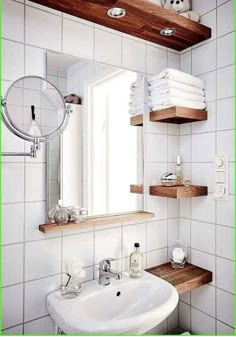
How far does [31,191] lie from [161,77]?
2.91 feet

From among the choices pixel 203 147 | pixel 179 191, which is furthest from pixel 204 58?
pixel 179 191

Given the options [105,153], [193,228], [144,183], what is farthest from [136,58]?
[193,228]

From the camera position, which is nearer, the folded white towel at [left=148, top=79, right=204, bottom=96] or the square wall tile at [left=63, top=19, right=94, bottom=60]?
the square wall tile at [left=63, top=19, right=94, bottom=60]

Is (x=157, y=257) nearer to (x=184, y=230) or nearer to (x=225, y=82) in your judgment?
(x=184, y=230)

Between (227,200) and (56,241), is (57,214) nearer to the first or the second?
(56,241)

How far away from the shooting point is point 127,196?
1444mm

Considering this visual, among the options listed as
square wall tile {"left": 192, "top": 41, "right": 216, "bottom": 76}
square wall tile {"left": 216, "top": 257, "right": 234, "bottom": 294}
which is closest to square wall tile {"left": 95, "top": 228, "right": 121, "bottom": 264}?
square wall tile {"left": 216, "top": 257, "right": 234, "bottom": 294}

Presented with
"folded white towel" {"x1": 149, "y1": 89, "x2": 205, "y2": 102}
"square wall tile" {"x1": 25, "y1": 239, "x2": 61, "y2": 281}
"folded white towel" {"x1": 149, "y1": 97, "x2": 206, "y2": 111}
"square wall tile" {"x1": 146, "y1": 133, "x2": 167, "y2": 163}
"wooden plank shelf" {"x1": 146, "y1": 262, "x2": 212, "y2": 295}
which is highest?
"folded white towel" {"x1": 149, "y1": 89, "x2": 205, "y2": 102}

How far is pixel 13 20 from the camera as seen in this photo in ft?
3.61

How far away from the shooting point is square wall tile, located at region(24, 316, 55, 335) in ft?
3.75

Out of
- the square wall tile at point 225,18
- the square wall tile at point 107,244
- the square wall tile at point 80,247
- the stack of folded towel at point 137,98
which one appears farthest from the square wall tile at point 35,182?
the square wall tile at point 225,18

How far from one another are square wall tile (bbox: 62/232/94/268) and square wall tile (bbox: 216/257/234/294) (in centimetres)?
69

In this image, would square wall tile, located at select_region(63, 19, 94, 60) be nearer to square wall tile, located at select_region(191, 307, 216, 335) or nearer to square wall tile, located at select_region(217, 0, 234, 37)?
square wall tile, located at select_region(217, 0, 234, 37)

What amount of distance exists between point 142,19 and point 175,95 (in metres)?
0.40
